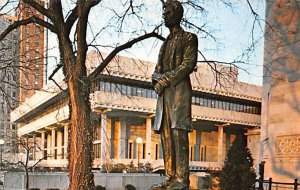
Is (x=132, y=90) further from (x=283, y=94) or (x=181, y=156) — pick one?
(x=181, y=156)

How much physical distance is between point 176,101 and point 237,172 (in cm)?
967

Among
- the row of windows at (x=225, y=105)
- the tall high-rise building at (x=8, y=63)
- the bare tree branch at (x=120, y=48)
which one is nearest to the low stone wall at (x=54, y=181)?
the tall high-rise building at (x=8, y=63)

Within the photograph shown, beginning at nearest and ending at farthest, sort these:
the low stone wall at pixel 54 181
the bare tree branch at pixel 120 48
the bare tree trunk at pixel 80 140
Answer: the bare tree trunk at pixel 80 140
the bare tree branch at pixel 120 48
the low stone wall at pixel 54 181

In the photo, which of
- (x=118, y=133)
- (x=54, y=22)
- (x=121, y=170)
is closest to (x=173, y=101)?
(x=54, y=22)

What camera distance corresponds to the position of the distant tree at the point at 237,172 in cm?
1348

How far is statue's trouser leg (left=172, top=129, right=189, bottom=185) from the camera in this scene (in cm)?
472

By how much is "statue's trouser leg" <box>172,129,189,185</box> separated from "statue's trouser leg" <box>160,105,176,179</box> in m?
0.07

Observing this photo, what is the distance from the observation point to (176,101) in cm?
477

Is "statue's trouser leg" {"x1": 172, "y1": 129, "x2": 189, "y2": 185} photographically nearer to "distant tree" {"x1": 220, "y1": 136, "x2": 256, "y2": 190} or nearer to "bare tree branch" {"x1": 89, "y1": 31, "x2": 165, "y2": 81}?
"distant tree" {"x1": 220, "y1": 136, "x2": 256, "y2": 190}

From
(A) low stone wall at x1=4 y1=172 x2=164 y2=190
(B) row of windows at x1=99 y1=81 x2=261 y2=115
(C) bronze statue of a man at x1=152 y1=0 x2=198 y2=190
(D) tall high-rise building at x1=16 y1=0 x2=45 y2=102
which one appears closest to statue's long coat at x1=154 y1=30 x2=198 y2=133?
(C) bronze statue of a man at x1=152 y1=0 x2=198 y2=190

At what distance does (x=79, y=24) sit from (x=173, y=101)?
351 inches

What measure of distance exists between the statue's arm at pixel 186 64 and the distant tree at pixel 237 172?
950 centimetres

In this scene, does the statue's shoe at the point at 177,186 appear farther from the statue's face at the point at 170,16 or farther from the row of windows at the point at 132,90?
the row of windows at the point at 132,90

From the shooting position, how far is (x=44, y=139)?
8256cm
